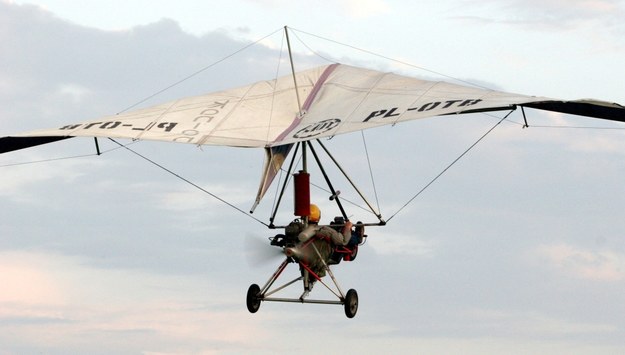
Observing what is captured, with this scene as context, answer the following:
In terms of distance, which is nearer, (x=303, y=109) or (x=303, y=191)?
(x=303, y=191)

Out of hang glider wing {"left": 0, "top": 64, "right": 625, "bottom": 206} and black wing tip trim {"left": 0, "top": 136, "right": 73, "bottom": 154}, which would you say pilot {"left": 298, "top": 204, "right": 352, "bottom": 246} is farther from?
black wing tip trim {"left": 0, "top": 136, "right": 73, "bottom": 154}

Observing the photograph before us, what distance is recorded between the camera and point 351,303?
33219mm

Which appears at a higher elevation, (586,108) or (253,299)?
(586,108)

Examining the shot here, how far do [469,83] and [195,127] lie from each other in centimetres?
546

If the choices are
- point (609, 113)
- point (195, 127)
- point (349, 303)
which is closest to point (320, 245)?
point (349, 303)

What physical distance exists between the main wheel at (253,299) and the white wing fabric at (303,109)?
2764mm

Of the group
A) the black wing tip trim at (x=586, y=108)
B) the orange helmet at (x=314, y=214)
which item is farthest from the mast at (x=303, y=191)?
the black wing tip trim at (x=586, y=108)

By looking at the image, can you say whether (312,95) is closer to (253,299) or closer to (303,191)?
(303,191)

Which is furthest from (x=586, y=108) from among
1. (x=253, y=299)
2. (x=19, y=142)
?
(x=19, y=142)

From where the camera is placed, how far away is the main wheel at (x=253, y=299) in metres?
33.1

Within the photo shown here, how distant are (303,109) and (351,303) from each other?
455 cm

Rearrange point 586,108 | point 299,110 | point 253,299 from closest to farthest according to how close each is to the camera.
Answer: point 586,108 → point 253,299 → point 299,110

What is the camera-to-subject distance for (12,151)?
3653cm

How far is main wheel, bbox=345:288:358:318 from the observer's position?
33.2 m
